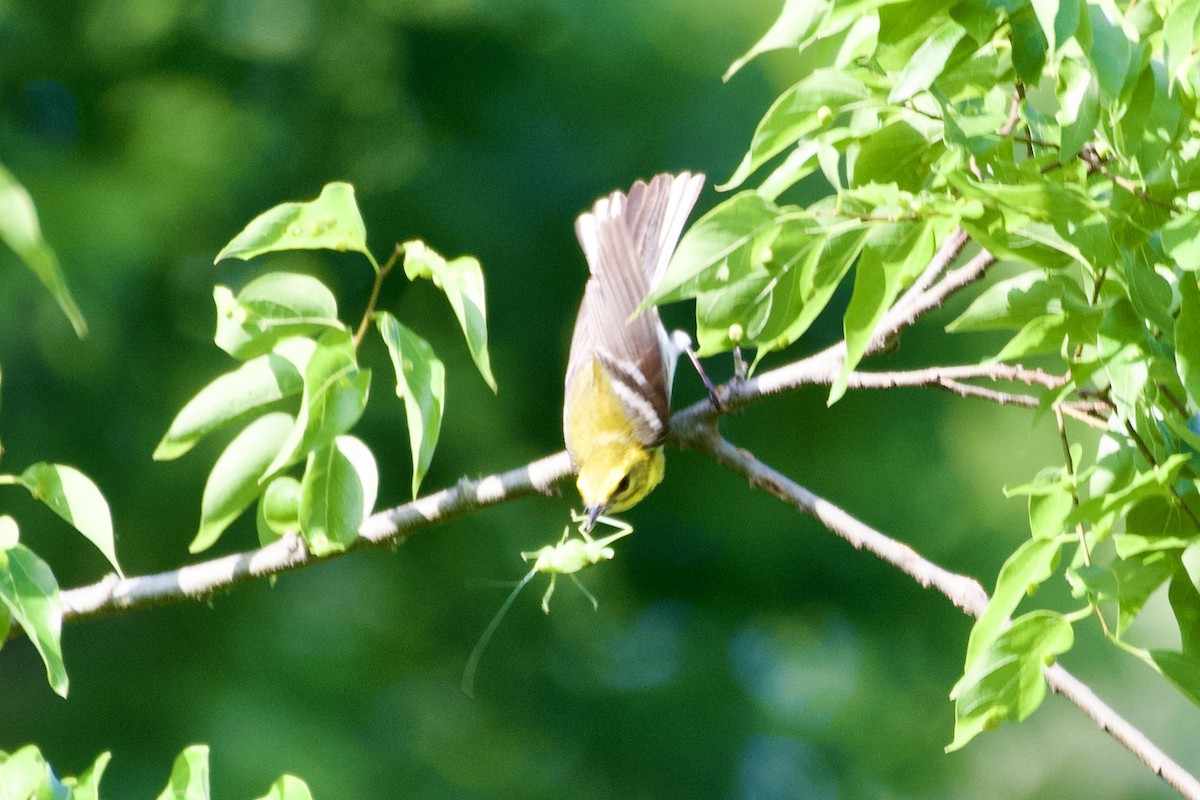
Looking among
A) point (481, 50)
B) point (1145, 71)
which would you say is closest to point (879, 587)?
point (481, 50)

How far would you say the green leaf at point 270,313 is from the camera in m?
0.86

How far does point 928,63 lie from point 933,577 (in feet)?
1.67

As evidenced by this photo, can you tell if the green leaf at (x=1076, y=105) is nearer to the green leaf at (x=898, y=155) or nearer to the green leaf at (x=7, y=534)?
the green leaf at (x=898, y=155)

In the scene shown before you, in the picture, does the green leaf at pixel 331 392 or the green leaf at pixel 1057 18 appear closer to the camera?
the green leaf at pixel 1057 18

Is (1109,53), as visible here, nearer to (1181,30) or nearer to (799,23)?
(1181,30)

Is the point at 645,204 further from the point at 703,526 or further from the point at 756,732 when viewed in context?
the point at 756,732

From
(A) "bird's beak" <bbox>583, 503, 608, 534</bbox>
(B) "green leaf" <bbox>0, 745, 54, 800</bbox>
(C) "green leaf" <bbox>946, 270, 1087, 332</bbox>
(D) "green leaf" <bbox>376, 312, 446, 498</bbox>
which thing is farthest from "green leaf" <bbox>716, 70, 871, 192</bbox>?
(A) "bird's beak" <bbox>583, 503, 608, 534</bbox>

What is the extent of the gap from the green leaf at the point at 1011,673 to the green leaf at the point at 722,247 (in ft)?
0.92

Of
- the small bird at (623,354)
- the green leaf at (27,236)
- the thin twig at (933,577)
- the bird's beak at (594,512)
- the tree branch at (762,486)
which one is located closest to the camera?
the green leaf at (27,236)

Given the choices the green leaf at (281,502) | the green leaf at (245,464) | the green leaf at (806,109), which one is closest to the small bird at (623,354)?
the green leaf at (281,502)

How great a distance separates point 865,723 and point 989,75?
2323mm

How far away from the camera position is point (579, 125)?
2.69 meters

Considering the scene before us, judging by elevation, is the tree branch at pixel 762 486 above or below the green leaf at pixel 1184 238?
below

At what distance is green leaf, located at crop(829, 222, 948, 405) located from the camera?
67 centimetres
